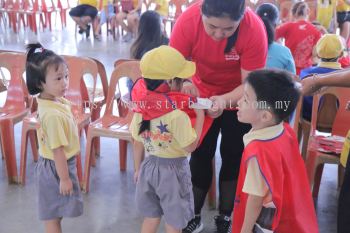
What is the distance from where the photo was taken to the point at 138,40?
315cm

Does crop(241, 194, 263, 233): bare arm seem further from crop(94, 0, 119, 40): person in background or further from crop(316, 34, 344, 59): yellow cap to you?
crop(94, 0, 119, 40): person in background

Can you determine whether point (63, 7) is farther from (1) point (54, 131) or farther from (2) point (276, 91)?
(2) point (276, 91)

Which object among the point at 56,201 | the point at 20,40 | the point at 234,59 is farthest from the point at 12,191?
the point at 20,40

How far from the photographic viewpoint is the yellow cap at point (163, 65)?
1485 millimetres

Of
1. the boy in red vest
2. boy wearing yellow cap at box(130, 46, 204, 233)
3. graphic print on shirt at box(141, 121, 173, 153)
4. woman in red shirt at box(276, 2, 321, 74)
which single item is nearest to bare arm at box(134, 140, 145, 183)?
boy wearing yellow cap at box(130, 46, 204, 233)

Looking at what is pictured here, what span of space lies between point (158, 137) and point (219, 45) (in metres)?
0.48

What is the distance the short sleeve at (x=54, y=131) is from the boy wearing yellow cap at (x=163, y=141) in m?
0.30

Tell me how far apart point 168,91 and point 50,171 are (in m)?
0.65

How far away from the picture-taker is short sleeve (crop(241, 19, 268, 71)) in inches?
68.2

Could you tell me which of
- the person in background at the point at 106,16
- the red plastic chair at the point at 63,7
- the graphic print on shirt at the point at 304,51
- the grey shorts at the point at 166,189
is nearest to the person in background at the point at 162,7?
the person in background at the point at 106,16

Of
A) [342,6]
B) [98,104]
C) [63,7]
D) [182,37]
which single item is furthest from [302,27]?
[63,7]

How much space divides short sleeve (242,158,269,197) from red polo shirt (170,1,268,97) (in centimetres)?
51

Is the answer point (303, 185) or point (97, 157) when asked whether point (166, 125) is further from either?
point (97, 157)

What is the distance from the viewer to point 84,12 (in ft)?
24.1
